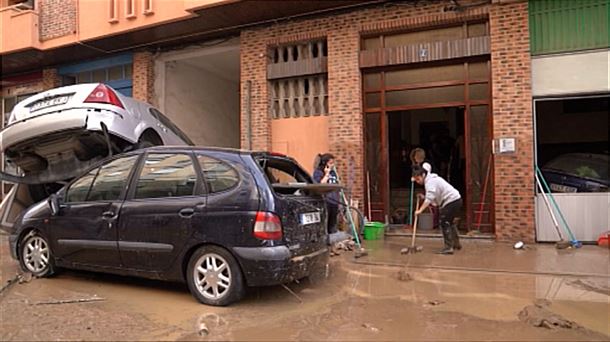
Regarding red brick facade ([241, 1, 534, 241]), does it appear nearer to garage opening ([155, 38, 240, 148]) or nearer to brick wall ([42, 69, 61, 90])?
garage opening ([155, 38, 240, 148])

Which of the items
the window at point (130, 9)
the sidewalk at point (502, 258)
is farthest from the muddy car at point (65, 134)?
the sidewalk at point (502, 258)

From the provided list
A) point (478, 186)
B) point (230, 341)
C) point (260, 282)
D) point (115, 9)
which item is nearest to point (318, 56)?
point (478, 186)

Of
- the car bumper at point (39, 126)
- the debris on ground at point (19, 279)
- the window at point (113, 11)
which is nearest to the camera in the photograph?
the debris on ground at point (19, 279)

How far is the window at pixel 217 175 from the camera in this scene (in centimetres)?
480

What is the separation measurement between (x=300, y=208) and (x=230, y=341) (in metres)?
1.62

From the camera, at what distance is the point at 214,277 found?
4738 mm

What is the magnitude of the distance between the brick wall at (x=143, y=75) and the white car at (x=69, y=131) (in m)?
4.55

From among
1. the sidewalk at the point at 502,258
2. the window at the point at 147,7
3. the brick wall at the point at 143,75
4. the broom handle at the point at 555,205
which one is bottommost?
the sidewalk at the point at 502,258

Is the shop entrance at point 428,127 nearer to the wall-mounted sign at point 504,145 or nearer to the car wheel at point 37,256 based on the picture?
the wall-mounted sign at point 504,145

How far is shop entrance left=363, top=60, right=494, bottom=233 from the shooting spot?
8883mm

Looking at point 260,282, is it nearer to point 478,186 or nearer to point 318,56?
point 478,186

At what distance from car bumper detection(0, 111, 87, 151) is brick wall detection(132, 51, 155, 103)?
494 centimetres

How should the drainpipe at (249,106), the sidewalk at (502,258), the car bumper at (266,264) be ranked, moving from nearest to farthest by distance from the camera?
the car bumper at (266,264)
the sidewalk at (502,258)
the drainpipe at (249,106)

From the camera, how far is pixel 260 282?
15.1 feet
